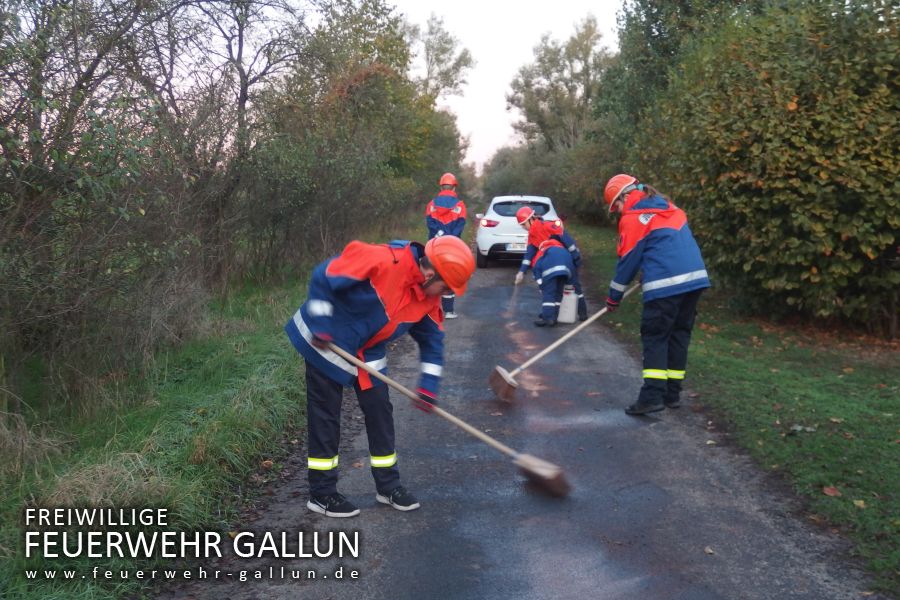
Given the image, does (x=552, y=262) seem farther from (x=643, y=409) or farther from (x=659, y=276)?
(x=643, y=409)

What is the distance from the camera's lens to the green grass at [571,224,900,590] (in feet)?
15.6

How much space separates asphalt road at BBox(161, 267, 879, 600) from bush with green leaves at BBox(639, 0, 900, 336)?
355 cm

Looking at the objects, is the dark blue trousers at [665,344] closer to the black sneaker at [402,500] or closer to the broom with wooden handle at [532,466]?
the broom with wooden handle at [532,466]

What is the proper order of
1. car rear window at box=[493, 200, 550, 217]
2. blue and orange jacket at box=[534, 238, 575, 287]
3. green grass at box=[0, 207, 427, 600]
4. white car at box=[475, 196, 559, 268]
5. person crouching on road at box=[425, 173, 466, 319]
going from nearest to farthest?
green grass at box=[0, 207, 427, 600]
blue and orange jacket at box=[534, 238, 575, 287]
person crouching on road at box=[425, 173, 466, 319]
white car at box=[475, 196, 559, 268]
car rear window at box=[493, 200, 550, 217]

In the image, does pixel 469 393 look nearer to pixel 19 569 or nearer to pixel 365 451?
pixel 365 451

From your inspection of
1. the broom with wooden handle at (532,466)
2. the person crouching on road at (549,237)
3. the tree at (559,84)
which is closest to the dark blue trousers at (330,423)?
the broom with wooden handle at (532,466)

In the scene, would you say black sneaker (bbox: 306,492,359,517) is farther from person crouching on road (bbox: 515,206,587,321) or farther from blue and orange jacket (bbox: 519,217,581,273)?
blue and orange jacket (bbox: 519,217,581,273)

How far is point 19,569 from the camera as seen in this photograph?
370 cm

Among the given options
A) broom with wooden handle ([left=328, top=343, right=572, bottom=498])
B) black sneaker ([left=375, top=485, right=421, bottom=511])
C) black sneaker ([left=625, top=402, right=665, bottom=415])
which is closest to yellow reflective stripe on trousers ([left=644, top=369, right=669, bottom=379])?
black sneaker ([left=625, top=402, right=665, bottom=415])

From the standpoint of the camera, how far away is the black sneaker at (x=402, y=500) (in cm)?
483

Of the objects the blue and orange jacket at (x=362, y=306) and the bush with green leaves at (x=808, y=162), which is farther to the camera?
the bush with green leaves at (x=808, y=162)

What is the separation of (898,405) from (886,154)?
3.11m

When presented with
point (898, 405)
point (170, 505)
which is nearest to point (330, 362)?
point (170, 505)

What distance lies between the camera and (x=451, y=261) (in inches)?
176
